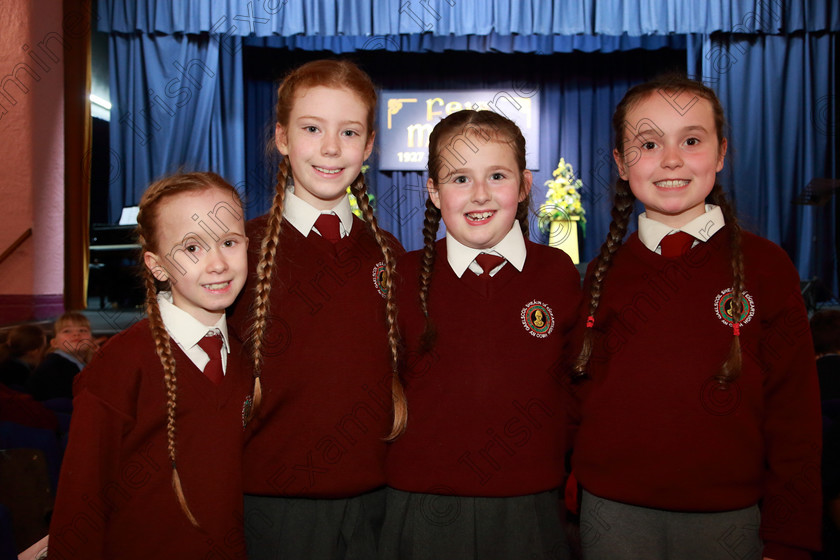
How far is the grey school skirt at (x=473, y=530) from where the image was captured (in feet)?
4.58

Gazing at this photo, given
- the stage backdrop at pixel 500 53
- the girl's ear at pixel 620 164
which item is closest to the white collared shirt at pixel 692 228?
the girl's ear at pixel 620 164

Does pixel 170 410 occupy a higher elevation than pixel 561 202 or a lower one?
lower

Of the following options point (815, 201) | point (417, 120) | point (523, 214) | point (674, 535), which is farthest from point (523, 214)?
point (417, 120)

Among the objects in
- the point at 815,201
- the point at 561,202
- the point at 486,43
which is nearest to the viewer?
the point at 815,201

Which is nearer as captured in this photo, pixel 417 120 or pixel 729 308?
pixel 729 308

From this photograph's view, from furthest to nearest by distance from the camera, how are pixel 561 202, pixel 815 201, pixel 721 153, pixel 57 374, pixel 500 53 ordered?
pixel 500 53 < pixel 561 202 < pixel 815 201 < pixel 57 374 < pixel 721 153

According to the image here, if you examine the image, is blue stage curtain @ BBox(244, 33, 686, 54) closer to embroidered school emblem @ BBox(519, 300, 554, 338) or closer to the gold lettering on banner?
the gold lettering on banner

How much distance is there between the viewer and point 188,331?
54.9 inches

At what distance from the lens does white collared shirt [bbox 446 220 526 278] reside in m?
1.53

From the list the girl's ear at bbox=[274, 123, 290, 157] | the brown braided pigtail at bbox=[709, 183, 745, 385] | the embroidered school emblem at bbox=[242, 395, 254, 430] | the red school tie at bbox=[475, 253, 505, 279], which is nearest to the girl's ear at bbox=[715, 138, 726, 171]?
the brown braided pigtail at bbox=[709, 183, 745, 385]

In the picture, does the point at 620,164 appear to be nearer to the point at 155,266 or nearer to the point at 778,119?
the point at 155,266

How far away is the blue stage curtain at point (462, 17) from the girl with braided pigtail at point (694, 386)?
5.58 m

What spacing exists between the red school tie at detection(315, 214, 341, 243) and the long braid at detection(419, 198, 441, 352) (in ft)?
0.70

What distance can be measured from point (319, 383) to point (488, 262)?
1.54 feet
